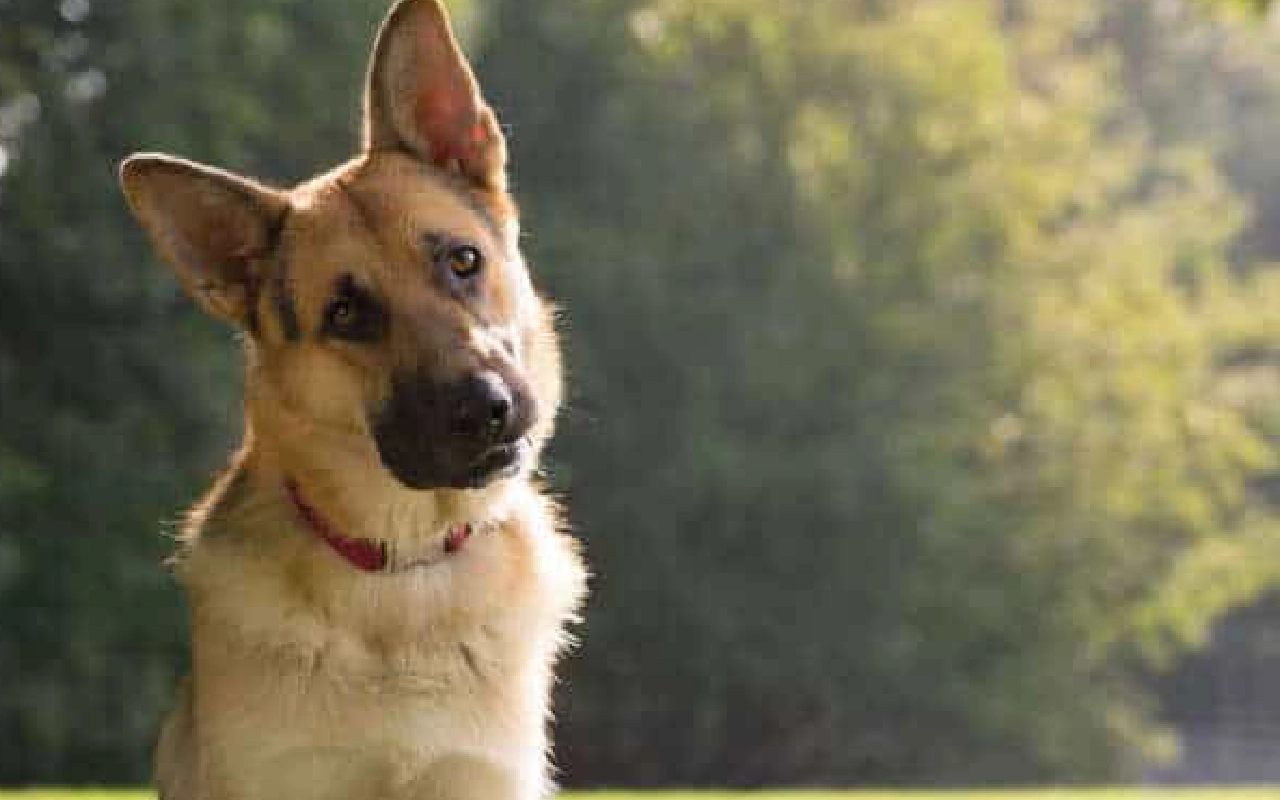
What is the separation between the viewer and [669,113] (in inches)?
1128

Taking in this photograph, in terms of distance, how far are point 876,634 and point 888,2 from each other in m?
8.65

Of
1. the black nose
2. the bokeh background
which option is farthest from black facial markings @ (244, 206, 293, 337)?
the bokeh background

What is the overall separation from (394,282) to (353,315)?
121 millimetres

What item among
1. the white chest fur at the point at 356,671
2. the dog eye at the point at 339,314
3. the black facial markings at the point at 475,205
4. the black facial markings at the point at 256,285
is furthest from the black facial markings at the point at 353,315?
the white chest fur at the point at 356,671

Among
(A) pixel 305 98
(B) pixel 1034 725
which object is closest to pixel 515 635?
(A) pixel 305 98

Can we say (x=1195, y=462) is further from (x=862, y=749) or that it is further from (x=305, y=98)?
(x=305, y=98)

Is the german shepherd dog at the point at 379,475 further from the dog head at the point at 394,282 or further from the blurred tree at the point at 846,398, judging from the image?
the blurred tree at the point at 846,398

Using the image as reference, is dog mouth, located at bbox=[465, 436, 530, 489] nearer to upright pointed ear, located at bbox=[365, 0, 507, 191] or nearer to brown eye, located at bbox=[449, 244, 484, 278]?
brown eye, located at bbox=[449, 244, 484, 278]

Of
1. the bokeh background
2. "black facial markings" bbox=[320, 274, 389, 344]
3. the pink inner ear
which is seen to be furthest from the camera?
the bokeh background

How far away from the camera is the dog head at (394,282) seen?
4652 mm

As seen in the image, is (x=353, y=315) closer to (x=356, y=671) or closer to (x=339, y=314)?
(x=339, y=314)

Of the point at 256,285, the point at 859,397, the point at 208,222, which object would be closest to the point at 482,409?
the point at 256,285

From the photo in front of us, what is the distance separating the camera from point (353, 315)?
483 cm

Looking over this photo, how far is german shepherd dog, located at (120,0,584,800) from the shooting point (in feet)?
15.3
